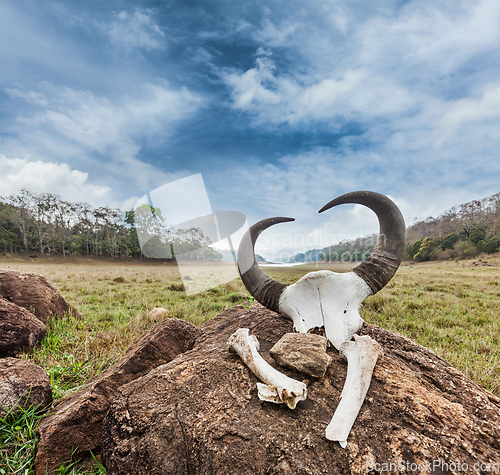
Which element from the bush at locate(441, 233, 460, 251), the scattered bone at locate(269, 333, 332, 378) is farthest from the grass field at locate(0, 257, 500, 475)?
the bush at locate(441, 233, 460, 251)

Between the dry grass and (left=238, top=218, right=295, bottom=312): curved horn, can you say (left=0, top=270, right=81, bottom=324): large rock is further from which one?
(left=238, top=218, right=295, bottom=312): curved horn

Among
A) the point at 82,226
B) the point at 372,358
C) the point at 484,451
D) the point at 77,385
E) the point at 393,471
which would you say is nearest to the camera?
the point at 393,471

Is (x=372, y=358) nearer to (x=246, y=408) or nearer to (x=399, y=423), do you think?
(x=399, y=423)

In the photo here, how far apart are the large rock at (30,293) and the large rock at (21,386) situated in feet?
8.02

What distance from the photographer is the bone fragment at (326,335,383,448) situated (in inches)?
57.7

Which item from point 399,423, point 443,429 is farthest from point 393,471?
point 443,429

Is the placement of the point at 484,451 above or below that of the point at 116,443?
below

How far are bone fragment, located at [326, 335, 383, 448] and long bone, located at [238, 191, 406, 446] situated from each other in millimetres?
251

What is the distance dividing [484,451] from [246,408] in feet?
4.58

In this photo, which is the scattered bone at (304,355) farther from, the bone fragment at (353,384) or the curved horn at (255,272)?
the curved horn at (255,272)

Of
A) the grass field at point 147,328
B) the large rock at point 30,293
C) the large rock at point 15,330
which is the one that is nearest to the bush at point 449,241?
the grass field at point 147,328

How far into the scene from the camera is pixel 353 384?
1.74m

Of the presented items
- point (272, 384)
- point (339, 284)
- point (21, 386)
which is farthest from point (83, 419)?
point (339, 284)

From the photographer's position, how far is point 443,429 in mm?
1494
